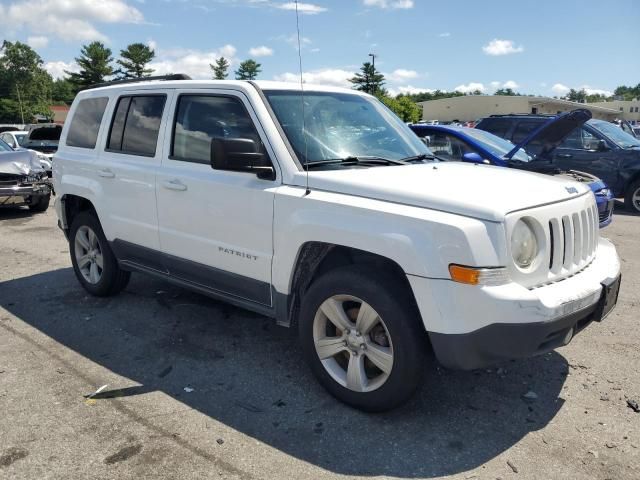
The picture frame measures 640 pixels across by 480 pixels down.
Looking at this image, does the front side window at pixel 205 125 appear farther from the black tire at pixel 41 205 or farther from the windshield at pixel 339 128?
the black tire at pixel 41 205

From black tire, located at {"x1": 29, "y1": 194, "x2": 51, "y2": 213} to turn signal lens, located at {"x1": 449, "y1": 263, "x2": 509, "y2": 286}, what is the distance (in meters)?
10.3

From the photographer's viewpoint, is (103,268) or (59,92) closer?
(103,268)

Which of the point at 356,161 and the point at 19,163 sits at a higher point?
the point at 356,161

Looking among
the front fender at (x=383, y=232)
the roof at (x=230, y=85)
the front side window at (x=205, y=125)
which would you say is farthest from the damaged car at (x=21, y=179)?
the front fender at (x=383, y=232)

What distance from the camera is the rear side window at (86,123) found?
17.0 feet

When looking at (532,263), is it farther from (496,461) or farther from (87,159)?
(87,159)

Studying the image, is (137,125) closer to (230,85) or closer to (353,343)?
(230,85)

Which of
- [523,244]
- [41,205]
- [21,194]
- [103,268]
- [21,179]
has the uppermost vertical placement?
[523,244]

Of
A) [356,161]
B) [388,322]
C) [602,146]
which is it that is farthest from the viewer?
[602,146]

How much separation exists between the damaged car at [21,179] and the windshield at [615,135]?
1099cm

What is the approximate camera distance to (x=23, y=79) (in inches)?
3898

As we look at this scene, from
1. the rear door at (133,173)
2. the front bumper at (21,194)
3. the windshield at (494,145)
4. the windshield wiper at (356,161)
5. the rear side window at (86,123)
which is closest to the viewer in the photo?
the windshield wiper at (356,161)

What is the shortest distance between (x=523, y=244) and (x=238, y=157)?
5.75 feet

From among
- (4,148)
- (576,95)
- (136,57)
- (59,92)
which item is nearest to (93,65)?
(136,57)
